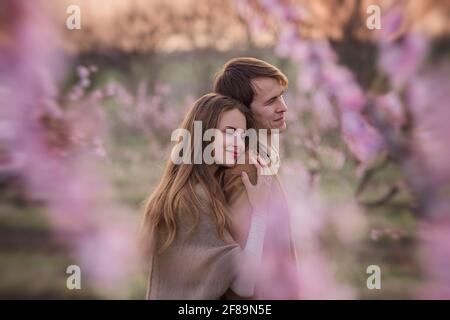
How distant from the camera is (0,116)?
3.10 m

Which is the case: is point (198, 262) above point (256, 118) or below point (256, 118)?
below

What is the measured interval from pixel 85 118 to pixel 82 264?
63cm

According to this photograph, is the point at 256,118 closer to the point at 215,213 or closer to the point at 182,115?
the point at 215,213

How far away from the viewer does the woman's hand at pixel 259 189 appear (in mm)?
1883

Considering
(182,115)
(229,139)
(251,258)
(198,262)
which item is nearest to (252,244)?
(251,258)

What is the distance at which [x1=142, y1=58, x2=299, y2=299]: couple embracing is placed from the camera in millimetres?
1861

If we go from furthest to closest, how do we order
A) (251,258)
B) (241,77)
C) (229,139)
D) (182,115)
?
(182,115)
(241,77)
(229,139)
(251,258)

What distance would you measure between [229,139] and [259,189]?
0.51 ft

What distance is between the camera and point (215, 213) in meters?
1.87

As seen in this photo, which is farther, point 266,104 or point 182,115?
point 182,115

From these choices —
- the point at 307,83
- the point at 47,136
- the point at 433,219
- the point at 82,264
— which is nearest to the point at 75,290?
the point at 82,264

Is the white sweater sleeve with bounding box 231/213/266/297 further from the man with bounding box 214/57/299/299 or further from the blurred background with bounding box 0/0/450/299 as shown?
the blurred background with bounding box 0/0/450/299

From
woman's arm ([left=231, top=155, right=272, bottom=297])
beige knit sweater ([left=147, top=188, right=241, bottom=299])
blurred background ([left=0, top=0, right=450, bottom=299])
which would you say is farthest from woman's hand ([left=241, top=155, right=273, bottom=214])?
blurred background ([left=0, top=0, right=450, bottom=299])

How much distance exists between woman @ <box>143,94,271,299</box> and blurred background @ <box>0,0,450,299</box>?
1.17 m
